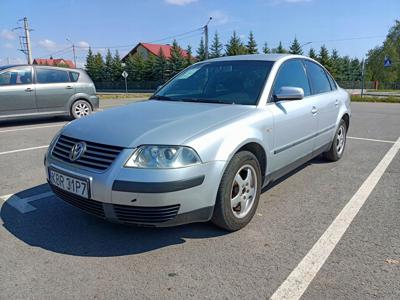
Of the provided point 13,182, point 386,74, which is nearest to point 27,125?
point 13,182

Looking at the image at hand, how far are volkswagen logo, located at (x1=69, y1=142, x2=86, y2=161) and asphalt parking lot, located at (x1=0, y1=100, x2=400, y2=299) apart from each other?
0.73 meters

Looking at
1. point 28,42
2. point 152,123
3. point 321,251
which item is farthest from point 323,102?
point 28,42

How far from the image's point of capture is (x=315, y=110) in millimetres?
4348

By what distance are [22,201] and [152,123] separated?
2.03 m

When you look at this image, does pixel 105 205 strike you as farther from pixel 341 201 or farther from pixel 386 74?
pixel 386 74

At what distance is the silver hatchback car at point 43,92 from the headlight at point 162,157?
7.88 m

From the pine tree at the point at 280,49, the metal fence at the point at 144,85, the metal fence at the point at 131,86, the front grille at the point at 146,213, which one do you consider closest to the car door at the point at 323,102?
the front grille at the point at 146,213

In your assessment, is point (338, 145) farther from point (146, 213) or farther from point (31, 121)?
point (31, 121)

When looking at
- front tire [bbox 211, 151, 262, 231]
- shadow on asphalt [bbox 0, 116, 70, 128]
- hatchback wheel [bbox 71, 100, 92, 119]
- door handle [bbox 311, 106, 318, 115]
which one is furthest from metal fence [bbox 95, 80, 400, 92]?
front tire [bbox 211, 151, 262, 231]

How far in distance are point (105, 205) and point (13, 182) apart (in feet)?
Result: 8.48

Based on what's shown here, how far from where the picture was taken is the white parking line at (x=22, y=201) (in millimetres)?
3662

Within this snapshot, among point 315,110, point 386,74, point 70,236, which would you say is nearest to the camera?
point 70,236

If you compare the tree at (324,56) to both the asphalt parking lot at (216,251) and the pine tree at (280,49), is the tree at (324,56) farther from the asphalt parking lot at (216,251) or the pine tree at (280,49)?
the asphalt parking lot at (216,251)

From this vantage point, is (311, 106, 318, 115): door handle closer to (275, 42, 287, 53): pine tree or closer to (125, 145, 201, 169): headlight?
(125, 145, 201, 169): headlight
